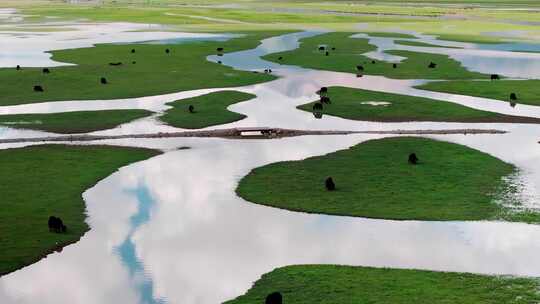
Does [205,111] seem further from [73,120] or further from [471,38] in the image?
[471,38]

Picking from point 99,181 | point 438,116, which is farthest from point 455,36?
point 99,181

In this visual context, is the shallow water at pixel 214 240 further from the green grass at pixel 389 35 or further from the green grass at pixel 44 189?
the green grass at pixel 389 35

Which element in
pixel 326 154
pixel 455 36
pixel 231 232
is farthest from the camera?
pixel 455 36

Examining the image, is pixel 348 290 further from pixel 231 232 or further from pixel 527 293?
pixel 231 232

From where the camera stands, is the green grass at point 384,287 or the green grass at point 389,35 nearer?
the green grass at point 384,287

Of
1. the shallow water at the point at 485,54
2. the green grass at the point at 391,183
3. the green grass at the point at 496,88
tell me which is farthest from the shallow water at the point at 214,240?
the shallow water at the point at 485,54

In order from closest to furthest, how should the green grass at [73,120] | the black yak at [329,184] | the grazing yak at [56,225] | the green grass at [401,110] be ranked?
the grazing yak at [56,225]
the black yak at [329,184]
the green grass at [73,120]
the green grass at [401,110]

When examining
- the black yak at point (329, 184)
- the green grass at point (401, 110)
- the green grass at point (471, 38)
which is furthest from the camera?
the green grass at point (471, 38)
